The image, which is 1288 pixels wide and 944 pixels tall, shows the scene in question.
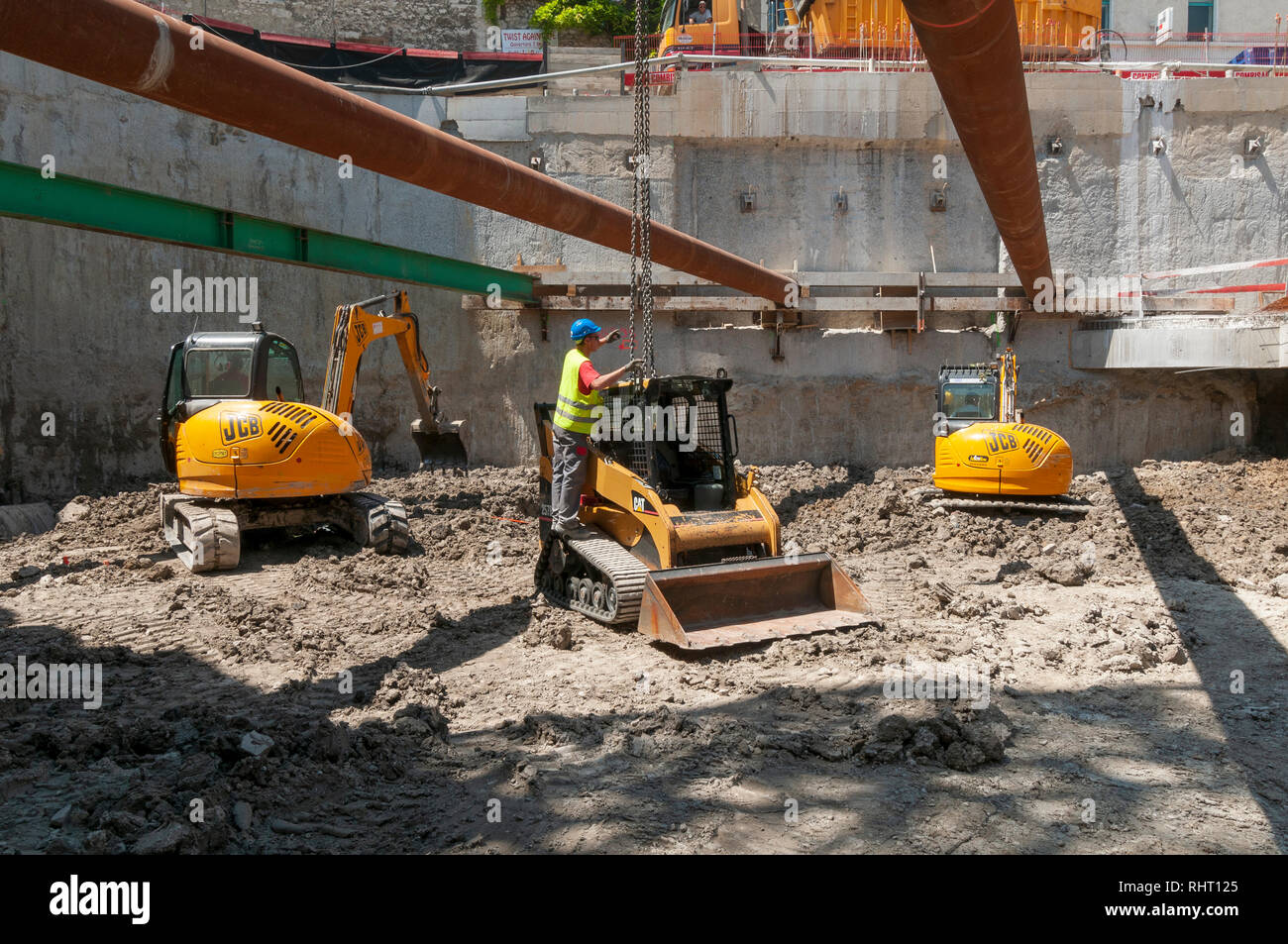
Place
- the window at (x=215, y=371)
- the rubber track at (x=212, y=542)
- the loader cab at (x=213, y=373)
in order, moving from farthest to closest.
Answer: the window at (x=215, y=371), the loader cab at (x=213, y=373), the rubber track at (x=212, y=542)

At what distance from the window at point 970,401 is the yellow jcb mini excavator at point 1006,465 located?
0.98 feet

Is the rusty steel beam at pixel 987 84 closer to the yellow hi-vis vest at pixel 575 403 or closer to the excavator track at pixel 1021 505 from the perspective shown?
the yellow hi-vis vest at pixel 575 403

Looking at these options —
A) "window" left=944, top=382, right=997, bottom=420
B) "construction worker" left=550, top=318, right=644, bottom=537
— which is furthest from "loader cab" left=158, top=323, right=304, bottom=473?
"window" left=944, top=382, right=997, bottom=420

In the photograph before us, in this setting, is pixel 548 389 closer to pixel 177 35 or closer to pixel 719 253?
pixel 719 253

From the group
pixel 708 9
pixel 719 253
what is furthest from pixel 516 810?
pixel 708 9

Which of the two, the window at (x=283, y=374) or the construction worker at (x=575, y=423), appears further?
the window at (x=283, y=374)

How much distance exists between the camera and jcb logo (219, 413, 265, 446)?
9.38m

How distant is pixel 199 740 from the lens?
4.86m

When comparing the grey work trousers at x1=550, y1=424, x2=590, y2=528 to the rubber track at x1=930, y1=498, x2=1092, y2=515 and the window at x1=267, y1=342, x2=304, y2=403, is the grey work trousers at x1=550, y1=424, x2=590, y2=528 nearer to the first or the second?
the window at x1=267, y1=342, x2=304, y2=403

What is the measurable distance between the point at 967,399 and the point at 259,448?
952 centimetres

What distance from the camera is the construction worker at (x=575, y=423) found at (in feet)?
24.1

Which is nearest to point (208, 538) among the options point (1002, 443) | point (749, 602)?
point (749, 602)

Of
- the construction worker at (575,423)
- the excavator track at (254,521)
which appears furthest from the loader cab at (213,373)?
the construction worker at (575,423)

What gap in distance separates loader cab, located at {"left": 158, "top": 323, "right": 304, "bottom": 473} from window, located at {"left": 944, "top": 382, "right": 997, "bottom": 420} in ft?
29.7
